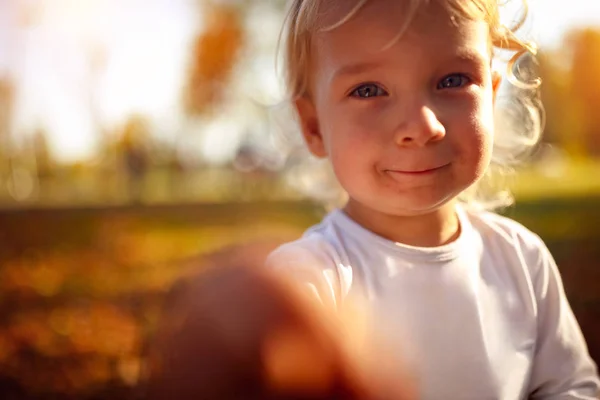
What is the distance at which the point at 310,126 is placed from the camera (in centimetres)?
137

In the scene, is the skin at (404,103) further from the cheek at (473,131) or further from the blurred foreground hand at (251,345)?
the blurred foreground hand at (251,345)

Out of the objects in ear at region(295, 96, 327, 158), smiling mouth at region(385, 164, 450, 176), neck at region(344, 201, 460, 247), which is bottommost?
neck at region(344, 201, 460, 247)

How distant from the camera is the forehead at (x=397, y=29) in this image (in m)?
1.11

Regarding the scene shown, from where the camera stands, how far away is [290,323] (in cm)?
82

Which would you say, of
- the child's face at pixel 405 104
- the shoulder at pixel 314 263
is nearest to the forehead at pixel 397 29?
the child's face at pixel 405 104

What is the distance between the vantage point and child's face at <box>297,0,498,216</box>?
1116 mm

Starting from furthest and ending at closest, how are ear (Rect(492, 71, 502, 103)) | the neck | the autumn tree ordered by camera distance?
the autumn tree → ear (Rect(492, 71, 502, 103)) → the neck

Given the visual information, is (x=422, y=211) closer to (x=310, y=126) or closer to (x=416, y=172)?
(x=416, y=172)

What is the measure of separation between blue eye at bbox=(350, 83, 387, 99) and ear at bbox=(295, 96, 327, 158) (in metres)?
0.18

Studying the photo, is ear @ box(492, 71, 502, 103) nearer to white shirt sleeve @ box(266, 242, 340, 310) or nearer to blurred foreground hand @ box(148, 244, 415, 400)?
white shirt sleeve @ box(266, 242, 340, 310)

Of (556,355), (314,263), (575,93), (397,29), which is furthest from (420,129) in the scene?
(575,93)

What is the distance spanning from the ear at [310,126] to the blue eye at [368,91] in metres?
0.18

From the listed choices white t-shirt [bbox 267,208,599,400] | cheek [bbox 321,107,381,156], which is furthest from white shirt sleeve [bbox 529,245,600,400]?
cheek [bbox 321,107,381,156]

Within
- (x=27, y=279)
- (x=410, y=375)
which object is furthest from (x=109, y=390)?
(x=410, y=375)
